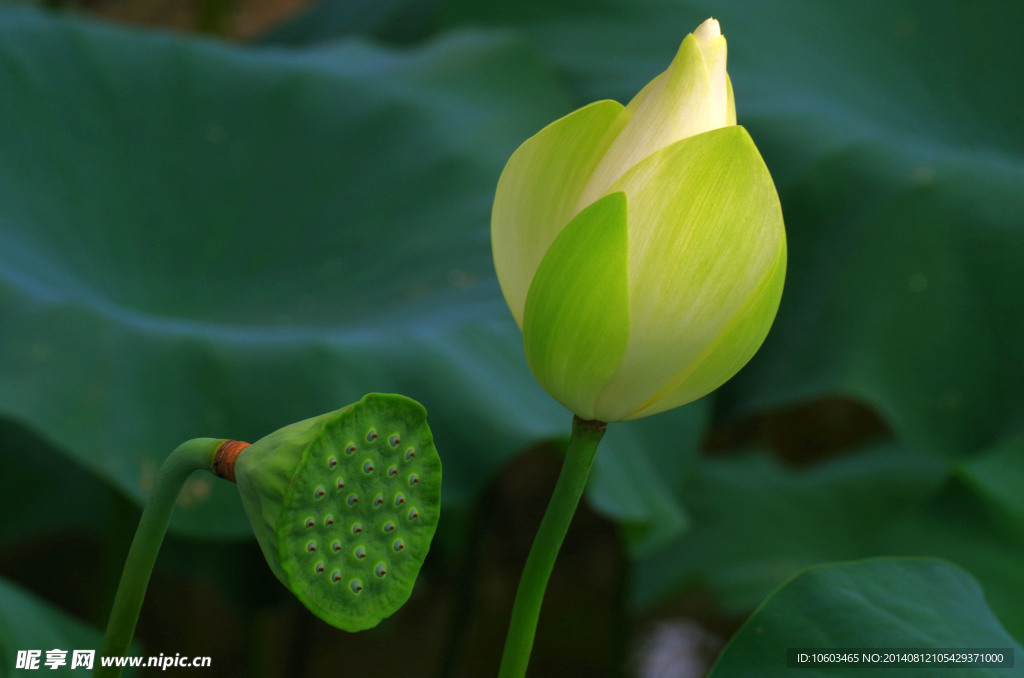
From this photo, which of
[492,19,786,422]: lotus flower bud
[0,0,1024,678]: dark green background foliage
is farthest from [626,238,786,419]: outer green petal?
[0,0,1024,678]: dark green background foliage

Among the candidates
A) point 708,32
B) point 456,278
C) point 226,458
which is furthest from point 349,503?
point 456,278

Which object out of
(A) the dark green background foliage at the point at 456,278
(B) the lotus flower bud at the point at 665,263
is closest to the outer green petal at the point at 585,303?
(B) the lotus flower bud at the point at 665,263

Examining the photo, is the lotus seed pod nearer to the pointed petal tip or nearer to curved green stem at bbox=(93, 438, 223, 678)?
curved green stem at bbox=(93, 438, 223, 678)

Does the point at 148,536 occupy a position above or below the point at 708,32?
below

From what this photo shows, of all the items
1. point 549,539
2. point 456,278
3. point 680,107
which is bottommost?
point 456,278

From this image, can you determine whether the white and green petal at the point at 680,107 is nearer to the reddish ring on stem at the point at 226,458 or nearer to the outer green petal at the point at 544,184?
the outer green petal at the point at 544,184

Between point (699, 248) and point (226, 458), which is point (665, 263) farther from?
point (226, 458)
